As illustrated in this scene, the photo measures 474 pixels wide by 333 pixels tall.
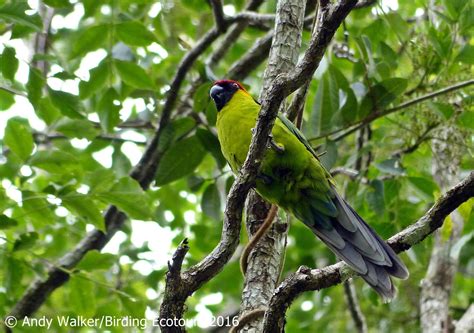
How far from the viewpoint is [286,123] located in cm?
338

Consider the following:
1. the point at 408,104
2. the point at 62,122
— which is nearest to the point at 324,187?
the point at 408,104

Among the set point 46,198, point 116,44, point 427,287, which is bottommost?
point 427,287

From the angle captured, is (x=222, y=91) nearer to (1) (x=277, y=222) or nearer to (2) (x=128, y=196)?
(2) (x=128, y=196)

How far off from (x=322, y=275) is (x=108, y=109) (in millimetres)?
2280

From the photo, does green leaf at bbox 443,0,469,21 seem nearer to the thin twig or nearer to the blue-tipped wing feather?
the blue-tipped wing feather

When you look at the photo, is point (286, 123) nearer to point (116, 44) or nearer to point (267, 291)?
point (267, 291)

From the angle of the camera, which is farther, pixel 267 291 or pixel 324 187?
pixel 324 187

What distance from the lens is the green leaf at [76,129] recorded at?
4.21 m

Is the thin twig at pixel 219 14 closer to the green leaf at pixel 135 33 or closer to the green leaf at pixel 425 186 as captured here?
the green leaf at pixel 135 33

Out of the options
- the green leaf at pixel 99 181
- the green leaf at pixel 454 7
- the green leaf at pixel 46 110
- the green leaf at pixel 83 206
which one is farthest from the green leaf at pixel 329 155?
the green leaf at pixel 46 110

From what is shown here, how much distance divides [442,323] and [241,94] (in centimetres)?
184

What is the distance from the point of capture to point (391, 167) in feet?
13.4

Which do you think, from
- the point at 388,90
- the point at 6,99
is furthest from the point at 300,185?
the point at 6,99

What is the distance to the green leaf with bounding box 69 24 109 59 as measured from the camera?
168 inches
